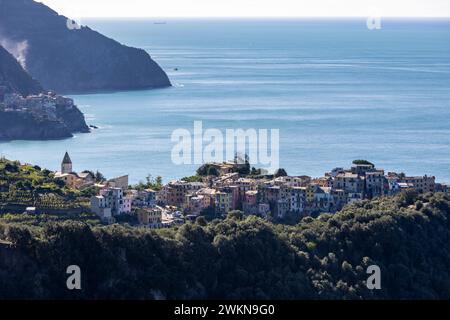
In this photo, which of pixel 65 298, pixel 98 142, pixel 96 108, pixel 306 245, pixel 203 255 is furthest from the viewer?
pixel 96 108

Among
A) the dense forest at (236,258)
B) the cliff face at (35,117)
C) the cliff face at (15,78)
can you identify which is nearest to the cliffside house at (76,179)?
the dense forest at (236,258)

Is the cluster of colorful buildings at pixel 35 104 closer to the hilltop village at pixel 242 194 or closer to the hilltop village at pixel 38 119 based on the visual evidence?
the hilltop village at pixel 38 119

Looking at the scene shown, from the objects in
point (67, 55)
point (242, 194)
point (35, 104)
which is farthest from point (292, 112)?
point (242, 194)

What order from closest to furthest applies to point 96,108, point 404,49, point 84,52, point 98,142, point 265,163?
point 265,163, point 98,142, point 96,108, point 84,52, point 404,49

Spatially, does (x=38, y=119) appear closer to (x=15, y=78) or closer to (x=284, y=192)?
(x=15, y=78)

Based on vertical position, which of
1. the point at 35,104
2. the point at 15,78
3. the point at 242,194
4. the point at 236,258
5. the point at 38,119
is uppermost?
the point at 15,78

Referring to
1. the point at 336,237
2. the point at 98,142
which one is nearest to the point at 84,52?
the point at 98,142

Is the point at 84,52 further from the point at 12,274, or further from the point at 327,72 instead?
the point at 12,274
